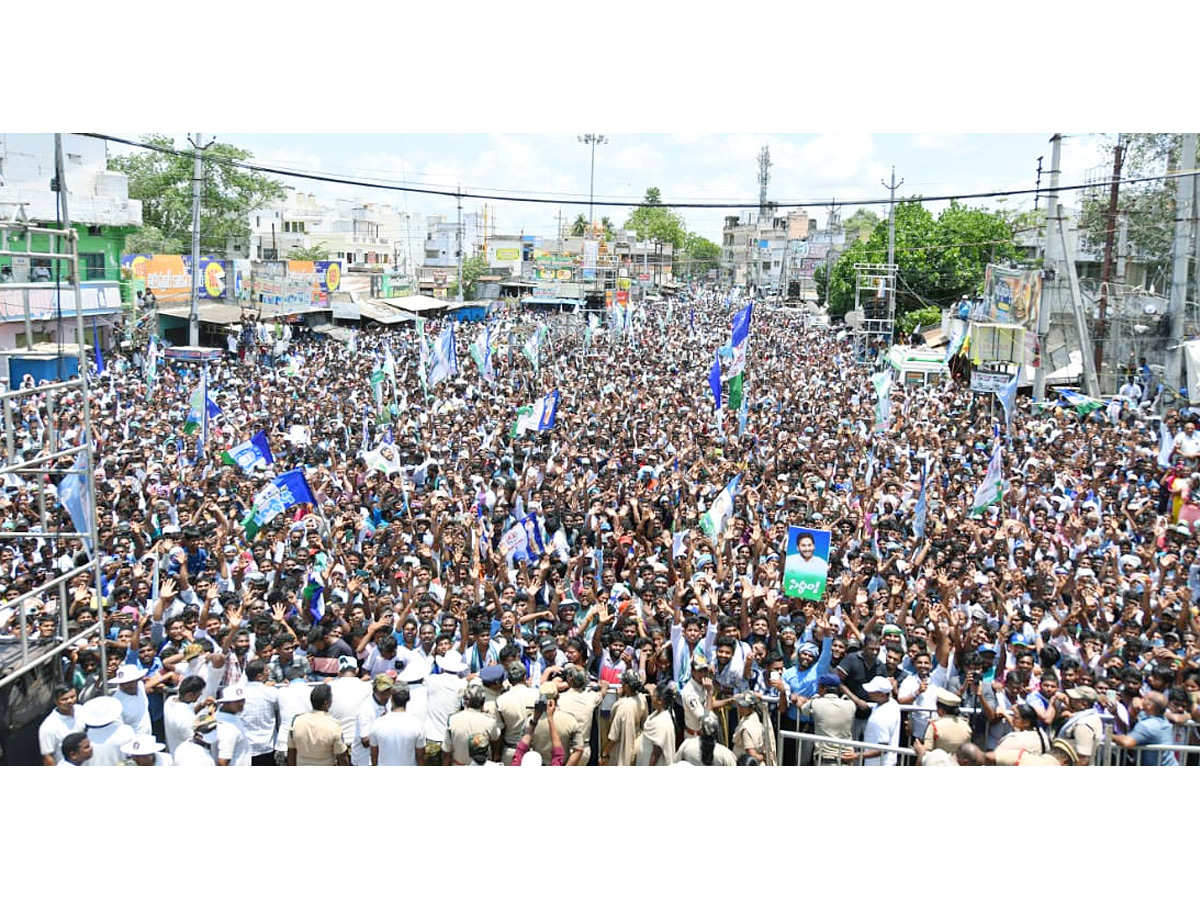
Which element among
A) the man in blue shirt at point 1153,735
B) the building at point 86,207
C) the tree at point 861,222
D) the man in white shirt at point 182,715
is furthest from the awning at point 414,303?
the tree at point 861,222

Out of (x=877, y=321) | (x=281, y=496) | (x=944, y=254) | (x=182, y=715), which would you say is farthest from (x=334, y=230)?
(x=182, y=715)

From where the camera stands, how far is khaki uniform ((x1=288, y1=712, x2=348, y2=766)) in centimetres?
532

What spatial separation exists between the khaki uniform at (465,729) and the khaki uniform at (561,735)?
0.24 m

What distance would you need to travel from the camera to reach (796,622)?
7.05 metres

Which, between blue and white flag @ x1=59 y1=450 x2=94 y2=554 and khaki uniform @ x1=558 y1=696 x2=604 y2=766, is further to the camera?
khaki uniform @ x1=558 y1=696 x2=604 y2=766

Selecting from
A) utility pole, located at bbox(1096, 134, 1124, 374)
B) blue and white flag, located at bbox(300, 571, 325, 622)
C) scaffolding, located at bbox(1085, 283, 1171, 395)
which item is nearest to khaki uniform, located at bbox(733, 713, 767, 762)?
blue and white flag, located at bbox(300, 571, 325, 622)

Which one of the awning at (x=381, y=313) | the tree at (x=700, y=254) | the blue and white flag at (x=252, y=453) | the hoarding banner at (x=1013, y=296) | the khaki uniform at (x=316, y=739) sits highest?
the tree at (x=700, y=254)

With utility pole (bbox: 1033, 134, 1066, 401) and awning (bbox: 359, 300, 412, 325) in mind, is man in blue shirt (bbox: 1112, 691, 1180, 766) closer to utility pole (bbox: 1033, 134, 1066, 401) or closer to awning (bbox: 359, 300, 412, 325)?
utility pole (bbox: 1033, 134, 1066, 401)

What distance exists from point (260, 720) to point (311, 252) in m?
62.8

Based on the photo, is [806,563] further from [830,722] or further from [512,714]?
[512,714]

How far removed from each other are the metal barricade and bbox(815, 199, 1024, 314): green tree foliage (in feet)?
126

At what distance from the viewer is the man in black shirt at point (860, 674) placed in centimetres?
583

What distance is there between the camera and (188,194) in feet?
181

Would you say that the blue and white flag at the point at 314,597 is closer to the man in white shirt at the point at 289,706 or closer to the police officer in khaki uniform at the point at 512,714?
the man in white shirt at the point at 289,706
